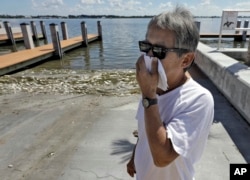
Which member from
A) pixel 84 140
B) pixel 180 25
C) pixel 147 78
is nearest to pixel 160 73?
pixel 147 78

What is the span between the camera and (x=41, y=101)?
611 centimetres

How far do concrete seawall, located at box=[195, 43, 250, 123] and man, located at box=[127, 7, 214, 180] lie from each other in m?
3.26

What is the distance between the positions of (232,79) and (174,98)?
407 centimetres

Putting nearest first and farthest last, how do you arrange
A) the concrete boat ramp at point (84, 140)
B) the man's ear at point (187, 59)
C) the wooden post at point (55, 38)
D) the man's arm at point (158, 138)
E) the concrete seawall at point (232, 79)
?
the man's arm at point (158, 138), the man's ear at point (187, 59), the concrete boat ramp at point (84, 140), the concrete seawall at point (232, 79), the wooden post at point (55, 38)

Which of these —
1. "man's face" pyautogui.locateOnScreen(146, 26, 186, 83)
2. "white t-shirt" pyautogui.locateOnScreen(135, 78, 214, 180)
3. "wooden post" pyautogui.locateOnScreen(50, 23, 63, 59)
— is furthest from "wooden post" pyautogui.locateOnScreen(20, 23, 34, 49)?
"white t-shirt" pyautogui.locateOnScreen(135, 78, 214, 180)

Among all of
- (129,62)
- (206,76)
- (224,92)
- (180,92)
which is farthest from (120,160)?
(129,62)

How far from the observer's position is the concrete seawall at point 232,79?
4.17 meters

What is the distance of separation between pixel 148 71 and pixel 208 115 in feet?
1.29

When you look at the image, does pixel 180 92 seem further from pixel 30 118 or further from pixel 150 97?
pixel 30 118

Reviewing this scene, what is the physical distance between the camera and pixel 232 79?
4.77m

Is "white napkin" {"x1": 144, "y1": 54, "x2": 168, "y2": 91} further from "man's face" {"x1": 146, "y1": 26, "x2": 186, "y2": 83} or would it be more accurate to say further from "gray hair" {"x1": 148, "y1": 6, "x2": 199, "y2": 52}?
"gray hair" {"x1": 148, "y1": 6, "x2": 199, "y2": 52}

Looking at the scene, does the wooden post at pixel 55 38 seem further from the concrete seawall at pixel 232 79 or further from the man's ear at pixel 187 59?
the man's ear at pixel 187 59

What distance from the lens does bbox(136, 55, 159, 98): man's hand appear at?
1125 mm

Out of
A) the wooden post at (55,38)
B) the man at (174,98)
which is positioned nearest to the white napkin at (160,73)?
the man at (174,98)
